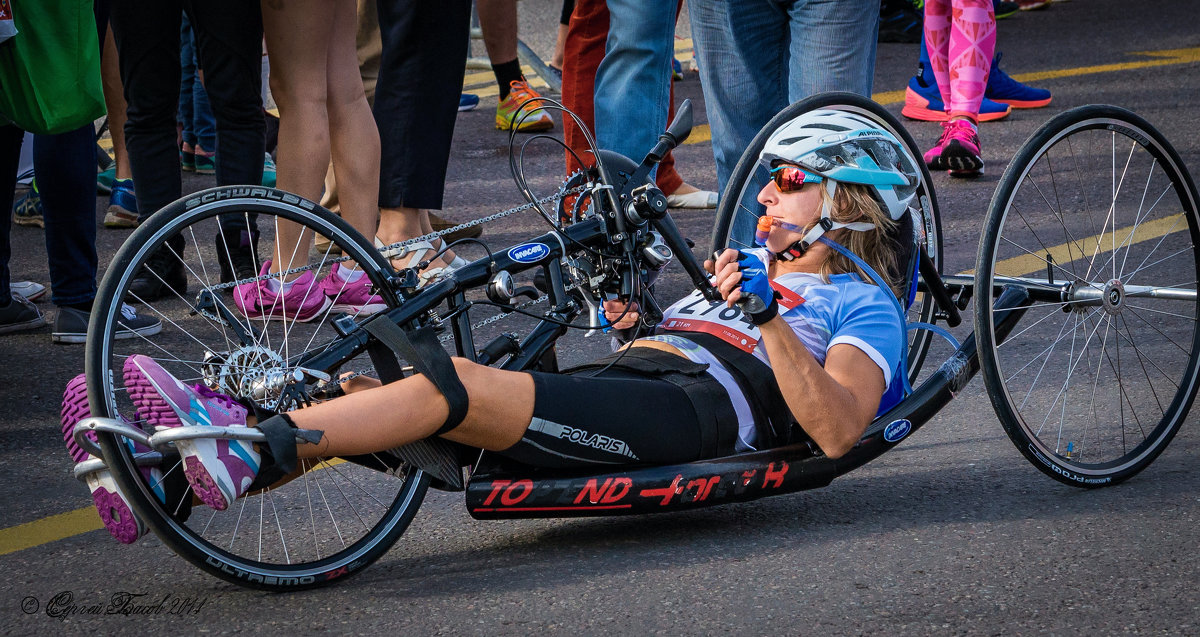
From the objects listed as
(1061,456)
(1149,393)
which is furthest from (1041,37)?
(1061,456)

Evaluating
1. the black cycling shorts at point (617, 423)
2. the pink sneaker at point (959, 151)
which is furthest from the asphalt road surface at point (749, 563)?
the pink sneaker at point (959, 151)

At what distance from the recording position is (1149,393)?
3.53m

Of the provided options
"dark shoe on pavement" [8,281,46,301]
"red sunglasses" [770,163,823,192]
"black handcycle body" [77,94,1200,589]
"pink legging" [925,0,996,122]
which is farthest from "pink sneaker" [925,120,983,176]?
"dark shoe on pavement" [8,281,46,301]

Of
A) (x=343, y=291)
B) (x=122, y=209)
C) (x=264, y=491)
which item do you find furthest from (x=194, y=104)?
(x=264, y=491)

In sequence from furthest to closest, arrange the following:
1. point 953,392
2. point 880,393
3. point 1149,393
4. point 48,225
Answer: point 48,225 < point 1149,393 < point 953,392 < point 880,393

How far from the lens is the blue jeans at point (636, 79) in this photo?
12.9ft

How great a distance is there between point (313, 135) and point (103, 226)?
1776 mm

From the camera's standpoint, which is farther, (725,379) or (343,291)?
(343,291)

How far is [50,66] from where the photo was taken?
3475 mm

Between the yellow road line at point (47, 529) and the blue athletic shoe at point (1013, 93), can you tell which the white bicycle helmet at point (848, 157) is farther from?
the blue athletic shoe at point (1013, 93)

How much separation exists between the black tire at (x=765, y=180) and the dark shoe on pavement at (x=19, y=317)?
2.34m

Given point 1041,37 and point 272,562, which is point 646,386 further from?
point 1041,37

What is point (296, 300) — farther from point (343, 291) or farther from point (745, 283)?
point (745, 283)

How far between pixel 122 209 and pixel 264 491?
3.37 metres
